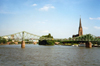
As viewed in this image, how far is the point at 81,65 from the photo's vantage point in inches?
1022

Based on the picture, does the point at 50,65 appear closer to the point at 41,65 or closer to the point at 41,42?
the point at 41,65

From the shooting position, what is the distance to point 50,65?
2542cm

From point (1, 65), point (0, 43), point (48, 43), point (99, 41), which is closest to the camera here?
point (1, 65)

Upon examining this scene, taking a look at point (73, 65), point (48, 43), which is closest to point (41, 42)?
point (48, 43)

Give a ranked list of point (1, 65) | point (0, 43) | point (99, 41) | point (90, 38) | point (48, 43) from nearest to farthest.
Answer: point (1, 65) < point (99, 41) < point (90, 38) < point (48, 43) < point (0, 43)

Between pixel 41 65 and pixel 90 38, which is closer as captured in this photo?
pixel 41 65

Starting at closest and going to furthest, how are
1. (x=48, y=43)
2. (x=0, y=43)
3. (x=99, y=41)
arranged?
(x=99, y=41) → (x=48, y=43) → (x=0, y=43)

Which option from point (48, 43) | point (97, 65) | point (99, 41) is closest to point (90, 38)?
point (99, 41)

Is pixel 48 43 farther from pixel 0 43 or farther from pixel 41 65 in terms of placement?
pixel 41 65

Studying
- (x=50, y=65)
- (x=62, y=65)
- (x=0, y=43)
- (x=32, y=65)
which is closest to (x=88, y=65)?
(x=62, y=65)

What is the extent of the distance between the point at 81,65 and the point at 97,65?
2966 millimetres

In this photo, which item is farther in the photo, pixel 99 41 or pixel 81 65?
pixel 99 41

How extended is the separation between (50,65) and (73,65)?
13.8 ft

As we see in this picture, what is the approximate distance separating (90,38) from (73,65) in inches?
4163
